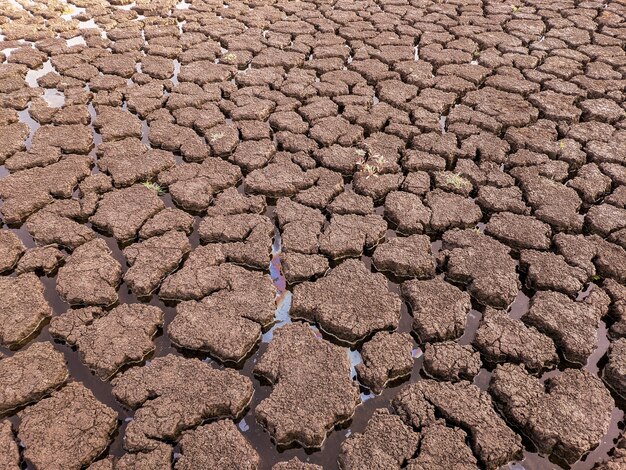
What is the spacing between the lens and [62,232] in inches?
135

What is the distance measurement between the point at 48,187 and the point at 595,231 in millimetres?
4345

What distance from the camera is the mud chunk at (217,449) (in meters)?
2.26

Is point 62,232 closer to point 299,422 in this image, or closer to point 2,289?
point 2,289

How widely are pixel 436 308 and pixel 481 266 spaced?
539 millimetres

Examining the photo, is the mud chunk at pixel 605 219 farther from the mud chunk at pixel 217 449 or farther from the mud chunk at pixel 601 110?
the mud chunk at pixel 217 449

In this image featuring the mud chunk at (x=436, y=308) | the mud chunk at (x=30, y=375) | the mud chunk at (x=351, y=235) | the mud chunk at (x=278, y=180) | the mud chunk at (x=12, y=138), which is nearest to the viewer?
the mud chunk at (x=30, y=375)

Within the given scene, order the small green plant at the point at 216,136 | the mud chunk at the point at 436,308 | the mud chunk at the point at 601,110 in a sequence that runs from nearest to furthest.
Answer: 1. the mud chunk at the point at 436,308
2. the small green plant at the point at 216,136
3. the mud chunk at the point at 601,110

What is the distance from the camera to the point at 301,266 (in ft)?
10.6

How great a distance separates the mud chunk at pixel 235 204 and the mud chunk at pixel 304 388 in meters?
1.19

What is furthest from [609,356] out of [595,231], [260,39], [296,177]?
[260,39]

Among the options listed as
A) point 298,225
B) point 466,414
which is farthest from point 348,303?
point 466,414

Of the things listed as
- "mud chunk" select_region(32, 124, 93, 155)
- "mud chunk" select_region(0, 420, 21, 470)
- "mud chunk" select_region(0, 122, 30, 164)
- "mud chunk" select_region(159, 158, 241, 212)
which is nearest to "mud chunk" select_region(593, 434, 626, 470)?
"mud chunk" select_region(0, 420, 21, 470)

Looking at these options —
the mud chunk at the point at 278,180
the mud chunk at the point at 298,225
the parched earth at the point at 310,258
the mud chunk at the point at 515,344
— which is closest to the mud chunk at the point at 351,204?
the parched earth at the point at 310,258

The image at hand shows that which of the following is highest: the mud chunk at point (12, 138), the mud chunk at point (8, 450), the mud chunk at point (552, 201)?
the mud chunk at point (552, 201)
